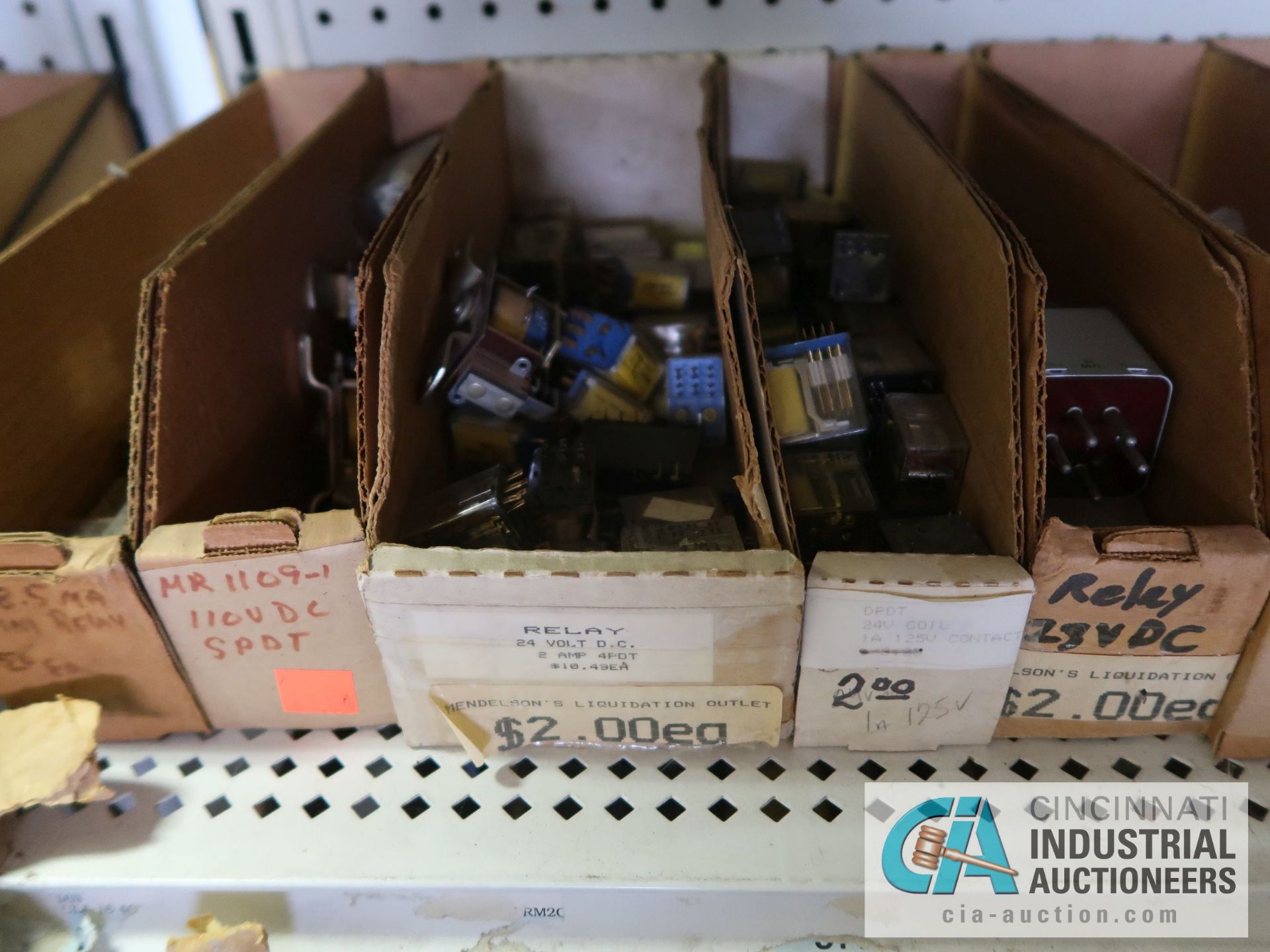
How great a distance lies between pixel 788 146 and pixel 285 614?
115 centimetres

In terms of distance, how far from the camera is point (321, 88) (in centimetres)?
140

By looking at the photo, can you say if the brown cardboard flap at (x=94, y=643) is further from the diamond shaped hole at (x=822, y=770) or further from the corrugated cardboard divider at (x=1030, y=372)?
the corrugated cardboard divider at (x=1030, y=372)

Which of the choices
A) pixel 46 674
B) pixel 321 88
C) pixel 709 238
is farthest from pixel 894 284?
pixel 46 674

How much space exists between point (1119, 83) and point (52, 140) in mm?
1633

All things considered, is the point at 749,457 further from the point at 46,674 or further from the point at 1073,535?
the point at 46,674

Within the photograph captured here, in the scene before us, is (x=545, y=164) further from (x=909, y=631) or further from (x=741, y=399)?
(x=909, y=631)

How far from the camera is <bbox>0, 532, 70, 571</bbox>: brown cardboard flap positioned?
710 millimetres

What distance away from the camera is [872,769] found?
780mm

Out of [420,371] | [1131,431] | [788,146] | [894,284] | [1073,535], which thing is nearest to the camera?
[1073,535]

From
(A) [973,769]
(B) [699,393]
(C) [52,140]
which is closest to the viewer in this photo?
(A) [973,769]

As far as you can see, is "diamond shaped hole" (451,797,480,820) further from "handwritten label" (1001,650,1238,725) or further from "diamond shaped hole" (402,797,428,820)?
"handwritten label" (1001,650,1238,725)

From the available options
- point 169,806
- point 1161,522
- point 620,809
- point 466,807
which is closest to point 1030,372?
point 1161,522

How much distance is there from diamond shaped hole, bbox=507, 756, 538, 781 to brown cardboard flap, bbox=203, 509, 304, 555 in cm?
28

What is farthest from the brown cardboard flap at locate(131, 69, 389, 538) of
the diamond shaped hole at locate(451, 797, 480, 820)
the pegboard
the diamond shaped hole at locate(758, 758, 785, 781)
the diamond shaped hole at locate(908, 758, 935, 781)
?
the diamond shaped hole at locate(908, 758, 935, 781)
